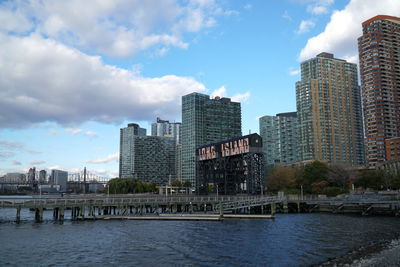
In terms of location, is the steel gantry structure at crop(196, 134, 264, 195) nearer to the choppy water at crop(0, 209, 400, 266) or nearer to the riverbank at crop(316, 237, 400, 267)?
the choppy water at crop(0, 209, 400, 266)

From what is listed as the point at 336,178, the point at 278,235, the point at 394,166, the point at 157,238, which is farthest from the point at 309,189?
the point at 157,238

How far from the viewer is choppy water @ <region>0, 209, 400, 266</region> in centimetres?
3934

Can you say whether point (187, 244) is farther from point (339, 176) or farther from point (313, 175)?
point (339, 176)

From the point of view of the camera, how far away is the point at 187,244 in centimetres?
4912

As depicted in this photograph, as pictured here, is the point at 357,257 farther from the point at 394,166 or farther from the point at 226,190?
the point at 394,166

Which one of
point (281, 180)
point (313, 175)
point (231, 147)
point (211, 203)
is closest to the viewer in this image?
point (211, 203)

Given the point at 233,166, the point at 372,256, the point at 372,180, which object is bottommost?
the point at 372,256

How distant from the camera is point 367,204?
301 ft

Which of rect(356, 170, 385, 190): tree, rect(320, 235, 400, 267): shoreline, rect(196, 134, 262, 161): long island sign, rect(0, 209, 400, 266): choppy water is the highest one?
rect(196, 134, 262, 161): long island sign

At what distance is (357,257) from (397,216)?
56.2m

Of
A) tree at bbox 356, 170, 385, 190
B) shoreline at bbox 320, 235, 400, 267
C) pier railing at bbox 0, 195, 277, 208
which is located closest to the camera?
shoreline at bbox 320, 235, 400, 267

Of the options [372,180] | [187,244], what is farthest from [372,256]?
[372,180]

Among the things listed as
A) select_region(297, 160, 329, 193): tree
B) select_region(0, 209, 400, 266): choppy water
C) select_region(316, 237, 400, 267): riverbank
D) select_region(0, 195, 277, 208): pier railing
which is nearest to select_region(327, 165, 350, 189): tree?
select_region(297, 160, 329, 193): tree

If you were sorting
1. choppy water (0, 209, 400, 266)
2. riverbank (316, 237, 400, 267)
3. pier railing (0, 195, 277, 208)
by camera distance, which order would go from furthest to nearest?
pier railing (0, 195, 277, 208)
choppy water (0, 209, 400, 266)
riverbank (316, 237, 400, 267)
